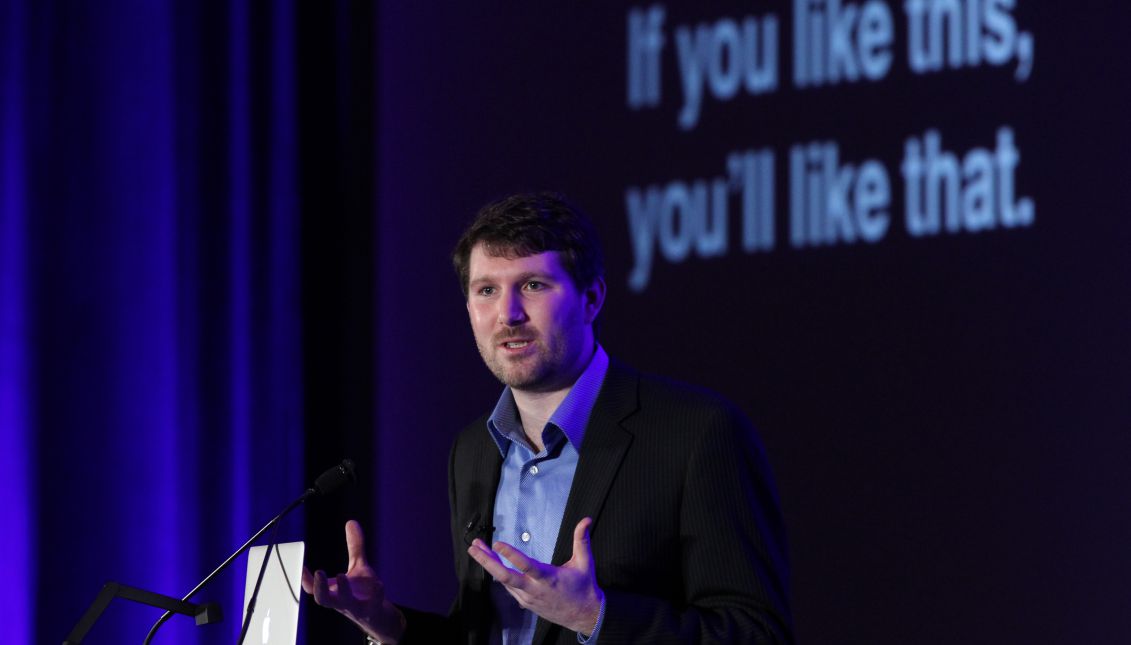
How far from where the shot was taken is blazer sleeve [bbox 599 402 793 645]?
2008 mm

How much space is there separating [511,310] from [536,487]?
0.32 meters

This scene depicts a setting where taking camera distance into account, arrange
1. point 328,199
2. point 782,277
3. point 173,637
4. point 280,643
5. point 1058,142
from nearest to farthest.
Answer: point 280,643, point 1058,142, point 782,277, point 173,637, point 328,199

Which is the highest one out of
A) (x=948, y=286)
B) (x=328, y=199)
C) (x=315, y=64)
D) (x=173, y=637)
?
(x=315, y=64)

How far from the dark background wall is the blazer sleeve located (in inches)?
57.8

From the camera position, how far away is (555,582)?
6.15ft

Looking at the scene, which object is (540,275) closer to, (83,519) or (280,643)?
(280,643)

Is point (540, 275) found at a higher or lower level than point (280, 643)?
higher

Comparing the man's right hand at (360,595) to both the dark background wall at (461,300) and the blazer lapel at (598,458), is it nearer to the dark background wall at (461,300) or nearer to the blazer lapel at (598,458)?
the blazer lapel at (598,458)

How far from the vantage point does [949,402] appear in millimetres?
3510

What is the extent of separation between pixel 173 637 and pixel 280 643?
2.12 m

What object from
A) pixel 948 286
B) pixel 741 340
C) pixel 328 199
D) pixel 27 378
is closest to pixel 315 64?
pixel 328 199

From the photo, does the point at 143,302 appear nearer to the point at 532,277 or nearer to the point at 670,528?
the point at 532,277

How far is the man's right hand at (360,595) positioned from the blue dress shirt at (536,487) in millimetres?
183

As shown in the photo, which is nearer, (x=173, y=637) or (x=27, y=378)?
(x=27, y=378)
